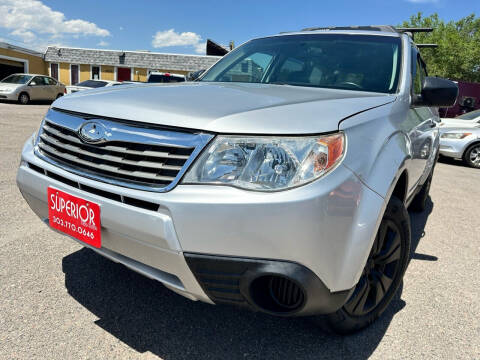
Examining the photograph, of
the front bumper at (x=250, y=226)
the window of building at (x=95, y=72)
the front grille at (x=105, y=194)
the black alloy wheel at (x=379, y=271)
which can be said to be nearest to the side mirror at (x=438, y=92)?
the black alloy wheel at (x=379, y=271)

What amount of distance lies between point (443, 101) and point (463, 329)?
1323 millimetres

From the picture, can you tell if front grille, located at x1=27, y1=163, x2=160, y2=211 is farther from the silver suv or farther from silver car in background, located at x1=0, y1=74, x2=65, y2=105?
silver car in background, located at x1=0, y1=74, x2=65, y2=105

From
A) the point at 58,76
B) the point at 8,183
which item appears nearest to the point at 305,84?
the point at 8,183

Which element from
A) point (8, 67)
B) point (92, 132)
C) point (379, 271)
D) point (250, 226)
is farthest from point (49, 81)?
point (250, 226)

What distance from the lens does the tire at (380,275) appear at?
1.82 metres

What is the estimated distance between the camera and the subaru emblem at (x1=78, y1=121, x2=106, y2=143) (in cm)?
162

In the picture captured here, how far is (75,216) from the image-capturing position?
5.51 feet

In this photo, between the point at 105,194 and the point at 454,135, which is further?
the point at 454,135

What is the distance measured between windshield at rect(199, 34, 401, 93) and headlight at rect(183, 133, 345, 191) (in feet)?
3.55

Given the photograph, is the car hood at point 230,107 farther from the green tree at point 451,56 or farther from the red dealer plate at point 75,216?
the green tree at point 451,56

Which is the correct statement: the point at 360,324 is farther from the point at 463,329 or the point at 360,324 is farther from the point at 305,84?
the point at 305,84

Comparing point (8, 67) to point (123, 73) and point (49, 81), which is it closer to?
point (123, 73)

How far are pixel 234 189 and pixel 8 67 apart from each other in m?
31.9

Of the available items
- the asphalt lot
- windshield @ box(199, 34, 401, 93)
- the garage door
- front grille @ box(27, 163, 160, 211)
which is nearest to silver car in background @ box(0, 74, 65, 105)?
the garage door
